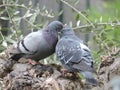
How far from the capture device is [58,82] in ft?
7.91

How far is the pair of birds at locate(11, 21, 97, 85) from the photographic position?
258 centimetres

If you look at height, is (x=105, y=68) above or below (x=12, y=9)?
→ below

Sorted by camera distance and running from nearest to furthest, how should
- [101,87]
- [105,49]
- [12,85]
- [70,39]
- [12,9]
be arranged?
[12,85], [101,87], [70,39], [105,49], [12,9]

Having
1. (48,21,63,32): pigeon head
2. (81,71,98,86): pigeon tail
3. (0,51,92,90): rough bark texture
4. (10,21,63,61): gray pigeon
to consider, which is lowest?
(81,71,98,86): pigeon tail

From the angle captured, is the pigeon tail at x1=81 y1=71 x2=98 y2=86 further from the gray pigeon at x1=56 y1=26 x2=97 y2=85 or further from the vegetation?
the vegetation

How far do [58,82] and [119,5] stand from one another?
124 cm

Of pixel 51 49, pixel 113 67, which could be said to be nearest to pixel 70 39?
pixel 51 49

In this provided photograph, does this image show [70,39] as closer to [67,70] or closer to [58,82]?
[67,70]

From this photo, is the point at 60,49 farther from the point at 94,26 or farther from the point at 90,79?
the point at 94,26

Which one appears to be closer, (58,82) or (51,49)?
(58,82)

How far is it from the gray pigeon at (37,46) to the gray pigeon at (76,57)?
11 cm

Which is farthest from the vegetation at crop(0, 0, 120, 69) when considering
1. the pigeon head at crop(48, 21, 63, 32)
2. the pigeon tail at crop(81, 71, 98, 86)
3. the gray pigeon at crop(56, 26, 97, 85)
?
the pigeon tail at crop(81, 71, 98, 86)

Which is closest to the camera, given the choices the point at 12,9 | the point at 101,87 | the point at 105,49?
the point at 101,87

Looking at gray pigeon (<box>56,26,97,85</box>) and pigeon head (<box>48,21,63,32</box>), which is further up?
pigeon head (<box>48,21,63,32</box>)
